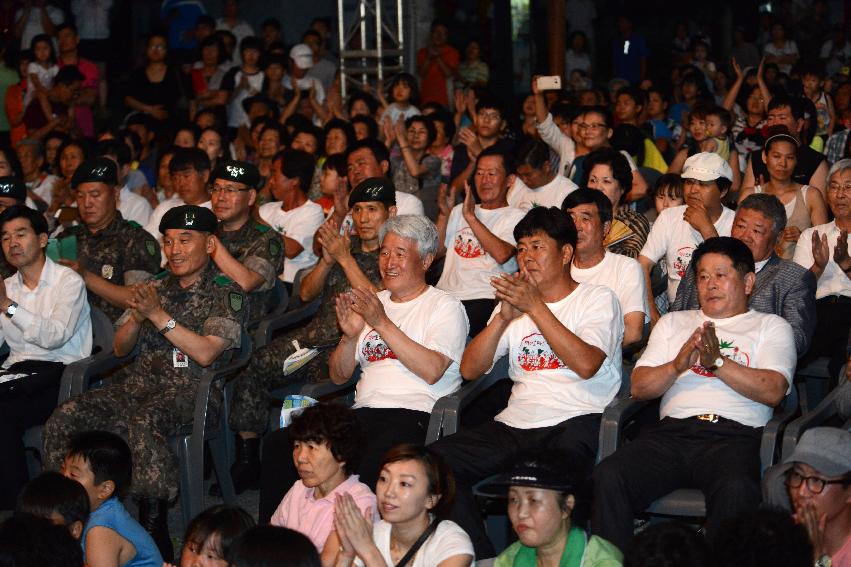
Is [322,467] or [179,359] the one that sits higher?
[179,359]

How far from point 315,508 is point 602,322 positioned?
51.1 inches

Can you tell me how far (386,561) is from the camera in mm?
3867

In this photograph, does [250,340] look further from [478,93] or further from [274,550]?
[478,93]

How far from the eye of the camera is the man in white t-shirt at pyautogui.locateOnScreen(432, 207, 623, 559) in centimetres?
460

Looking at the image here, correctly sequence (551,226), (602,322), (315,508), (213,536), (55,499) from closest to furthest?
(213,536), (55,499), (315,508), (602,322), (551,226)

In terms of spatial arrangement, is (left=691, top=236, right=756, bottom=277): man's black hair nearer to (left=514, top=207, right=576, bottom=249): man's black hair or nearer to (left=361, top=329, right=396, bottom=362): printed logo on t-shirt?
(left=514, top=207, right=576, bottom=249): man's black hair

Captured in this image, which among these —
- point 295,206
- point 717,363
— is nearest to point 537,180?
point 295,206

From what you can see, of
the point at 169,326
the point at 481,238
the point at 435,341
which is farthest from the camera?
the point at 481,238

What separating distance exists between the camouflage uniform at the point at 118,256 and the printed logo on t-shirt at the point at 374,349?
67.3 inches

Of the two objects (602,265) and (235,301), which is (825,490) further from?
(235,301)

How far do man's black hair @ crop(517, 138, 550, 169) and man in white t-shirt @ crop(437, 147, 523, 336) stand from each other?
1.31ft

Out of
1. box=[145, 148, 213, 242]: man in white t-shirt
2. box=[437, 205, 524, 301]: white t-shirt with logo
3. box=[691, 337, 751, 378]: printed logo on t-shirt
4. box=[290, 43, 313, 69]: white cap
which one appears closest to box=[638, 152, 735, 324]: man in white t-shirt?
box=[437, 205, 524, 301]: white t-shirt with logo

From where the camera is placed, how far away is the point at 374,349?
5188 millimetres

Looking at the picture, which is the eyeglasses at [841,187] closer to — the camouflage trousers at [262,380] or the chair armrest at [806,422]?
the chair armrest at [806,422]
